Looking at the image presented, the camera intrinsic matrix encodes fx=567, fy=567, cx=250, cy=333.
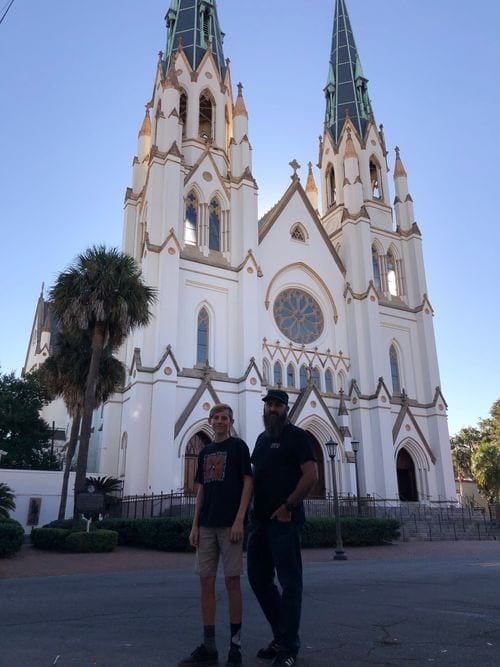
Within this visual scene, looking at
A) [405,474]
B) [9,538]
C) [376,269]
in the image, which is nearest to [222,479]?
[9,538]

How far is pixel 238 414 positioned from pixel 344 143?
79.9 ft

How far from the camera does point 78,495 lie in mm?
18297

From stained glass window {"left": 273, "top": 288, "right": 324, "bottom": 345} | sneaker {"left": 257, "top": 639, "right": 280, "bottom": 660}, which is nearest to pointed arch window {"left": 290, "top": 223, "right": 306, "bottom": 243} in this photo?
stained glass window {"left": 273, "top": 288, "right": 324, "bottom": 345}

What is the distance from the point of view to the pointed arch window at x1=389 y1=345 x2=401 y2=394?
123 ft

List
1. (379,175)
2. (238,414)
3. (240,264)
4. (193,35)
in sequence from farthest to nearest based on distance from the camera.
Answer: (379,175) < (193,35) < (240,264) < (238,414)

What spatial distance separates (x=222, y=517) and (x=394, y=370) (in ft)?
115

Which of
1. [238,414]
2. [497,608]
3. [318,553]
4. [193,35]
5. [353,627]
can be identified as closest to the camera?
[353,627]

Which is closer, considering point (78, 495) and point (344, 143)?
point (78, 495)

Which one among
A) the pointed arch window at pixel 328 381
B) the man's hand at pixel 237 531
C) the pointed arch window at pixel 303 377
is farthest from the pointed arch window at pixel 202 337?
the man's hand at pixel 237 531

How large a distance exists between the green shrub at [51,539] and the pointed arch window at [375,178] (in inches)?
1375

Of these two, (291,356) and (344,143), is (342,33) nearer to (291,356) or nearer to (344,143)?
(344,143)

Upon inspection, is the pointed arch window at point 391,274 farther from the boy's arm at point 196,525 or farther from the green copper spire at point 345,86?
the boy's arm at point 196,525

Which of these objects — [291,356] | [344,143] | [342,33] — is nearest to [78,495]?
[291,356]

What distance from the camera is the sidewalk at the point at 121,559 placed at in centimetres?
1260
